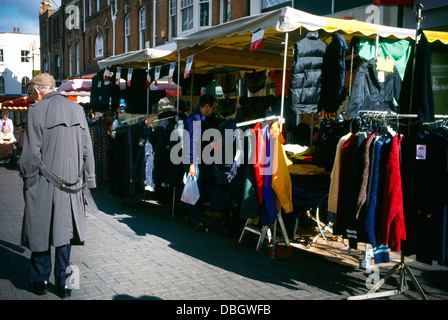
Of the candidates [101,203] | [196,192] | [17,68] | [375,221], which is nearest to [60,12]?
[17,68]

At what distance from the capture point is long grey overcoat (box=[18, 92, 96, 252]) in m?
3.88

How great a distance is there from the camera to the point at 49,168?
13.0ft

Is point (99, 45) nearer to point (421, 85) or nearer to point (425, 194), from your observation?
point (421, 85)

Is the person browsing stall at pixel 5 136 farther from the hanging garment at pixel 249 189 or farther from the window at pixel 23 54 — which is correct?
the window at pixel 23 54

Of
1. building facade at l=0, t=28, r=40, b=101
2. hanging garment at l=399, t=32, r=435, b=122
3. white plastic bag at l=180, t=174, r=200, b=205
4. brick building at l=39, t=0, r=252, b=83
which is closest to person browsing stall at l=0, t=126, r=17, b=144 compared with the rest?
brick building at l=39, t=0, r=252, b=83

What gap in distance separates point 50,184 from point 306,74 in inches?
131

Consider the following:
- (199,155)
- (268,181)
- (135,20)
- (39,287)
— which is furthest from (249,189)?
(135,20)

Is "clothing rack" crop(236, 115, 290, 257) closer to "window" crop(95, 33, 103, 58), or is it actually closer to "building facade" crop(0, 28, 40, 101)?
"window" crop(95, 33, 103, 58)

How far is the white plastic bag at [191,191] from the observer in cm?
628

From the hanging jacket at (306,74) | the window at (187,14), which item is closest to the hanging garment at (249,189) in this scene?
the hanging jacket at (306,74)

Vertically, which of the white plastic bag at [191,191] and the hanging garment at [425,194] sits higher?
the hanging garment at [425,194]

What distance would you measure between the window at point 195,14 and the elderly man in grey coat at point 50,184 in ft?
42.7

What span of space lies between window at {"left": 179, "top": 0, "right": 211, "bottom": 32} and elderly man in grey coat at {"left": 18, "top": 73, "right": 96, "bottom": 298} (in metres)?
13.0
